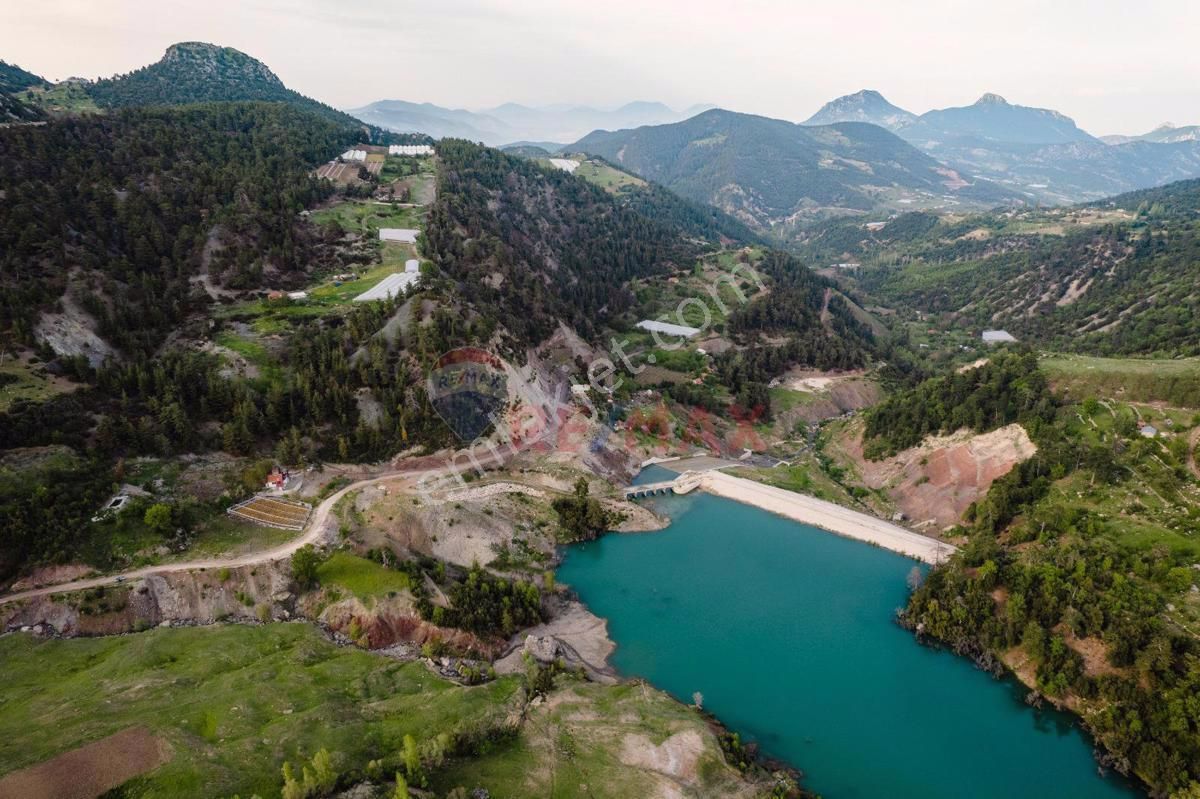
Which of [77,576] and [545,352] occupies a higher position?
[545,352]

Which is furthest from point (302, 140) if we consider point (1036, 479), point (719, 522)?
point (1036, 479)

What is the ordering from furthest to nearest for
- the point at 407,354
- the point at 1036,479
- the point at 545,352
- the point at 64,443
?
the point at 545,352, the point at 407,354, the point at 1036,479, the point at 64,443

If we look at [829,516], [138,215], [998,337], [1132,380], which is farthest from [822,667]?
[998,337]

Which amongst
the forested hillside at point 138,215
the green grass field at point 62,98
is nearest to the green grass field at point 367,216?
the forested hillside at point 138,215

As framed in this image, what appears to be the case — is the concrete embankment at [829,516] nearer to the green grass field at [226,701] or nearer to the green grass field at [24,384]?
the green grass field at [226,701]

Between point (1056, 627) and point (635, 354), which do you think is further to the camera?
point (635, 354)

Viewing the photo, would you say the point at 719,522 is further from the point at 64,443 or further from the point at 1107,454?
the point at 64,443

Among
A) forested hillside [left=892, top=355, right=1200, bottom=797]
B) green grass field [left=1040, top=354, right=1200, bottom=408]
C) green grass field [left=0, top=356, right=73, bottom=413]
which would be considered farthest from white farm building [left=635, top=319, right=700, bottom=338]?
green grass field [left=0, top=356, right=73, bottom=413]
